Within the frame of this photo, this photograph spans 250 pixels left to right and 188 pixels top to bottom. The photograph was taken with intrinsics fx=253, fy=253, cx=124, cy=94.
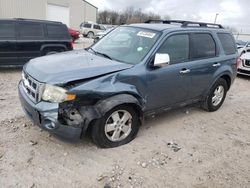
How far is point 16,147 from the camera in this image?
356 cm

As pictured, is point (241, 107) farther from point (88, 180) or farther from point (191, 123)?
point (88, 180)

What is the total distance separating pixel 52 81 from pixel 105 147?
1235 mm

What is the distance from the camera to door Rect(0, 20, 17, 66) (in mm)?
7637

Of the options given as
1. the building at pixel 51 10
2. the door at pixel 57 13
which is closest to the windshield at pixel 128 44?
the building at pixel 51 10

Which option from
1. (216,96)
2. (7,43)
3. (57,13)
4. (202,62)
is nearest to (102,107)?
(202,62)

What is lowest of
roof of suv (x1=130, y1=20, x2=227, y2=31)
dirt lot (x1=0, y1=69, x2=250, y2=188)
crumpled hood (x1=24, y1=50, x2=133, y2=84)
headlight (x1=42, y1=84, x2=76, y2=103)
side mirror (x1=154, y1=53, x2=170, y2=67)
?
dirt lot (x1=0, y1=69, x2=250, y2=188)

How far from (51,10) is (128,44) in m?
29.4

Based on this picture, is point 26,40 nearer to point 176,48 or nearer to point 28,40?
point 28,40

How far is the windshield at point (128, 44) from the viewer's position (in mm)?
3949

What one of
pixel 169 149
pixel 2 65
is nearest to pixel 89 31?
pixel 2 65

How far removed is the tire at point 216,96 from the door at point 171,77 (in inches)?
37.9

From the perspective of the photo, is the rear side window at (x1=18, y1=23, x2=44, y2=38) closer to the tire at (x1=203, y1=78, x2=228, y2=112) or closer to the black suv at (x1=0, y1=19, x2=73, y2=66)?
the black suv at (x1=0, y1=19, x2=73, y2=66)

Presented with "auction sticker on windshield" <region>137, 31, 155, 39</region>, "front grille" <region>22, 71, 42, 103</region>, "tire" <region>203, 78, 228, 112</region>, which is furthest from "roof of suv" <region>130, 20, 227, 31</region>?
"front grille" <region>22, 71, 42, 103</region>

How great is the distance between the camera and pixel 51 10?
30625mm
